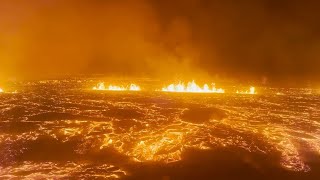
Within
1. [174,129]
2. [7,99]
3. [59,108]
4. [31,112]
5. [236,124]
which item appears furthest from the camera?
[7,99]

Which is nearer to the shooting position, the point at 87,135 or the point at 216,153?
the point at 216,153

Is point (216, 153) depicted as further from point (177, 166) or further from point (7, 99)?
point (7, 99)

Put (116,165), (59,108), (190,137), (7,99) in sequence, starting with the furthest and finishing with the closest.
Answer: (7,99)
(59,108)
(190,137)
(116,165)

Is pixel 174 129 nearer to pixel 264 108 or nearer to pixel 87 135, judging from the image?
pixel 87 135

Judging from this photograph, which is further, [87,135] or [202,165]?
[87,135]

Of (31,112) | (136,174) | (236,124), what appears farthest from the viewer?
(31,112)

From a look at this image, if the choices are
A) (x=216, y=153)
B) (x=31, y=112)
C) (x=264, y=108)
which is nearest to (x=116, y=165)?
A: (x=216, y=153)

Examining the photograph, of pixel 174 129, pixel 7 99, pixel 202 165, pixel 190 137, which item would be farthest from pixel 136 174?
pixel 7 99

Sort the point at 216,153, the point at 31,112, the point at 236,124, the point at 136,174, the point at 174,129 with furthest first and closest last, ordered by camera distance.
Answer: the point at 31,112 < the point at 236,124 < the point at 174,129 < the point at 216,153 < the point at 136,174
